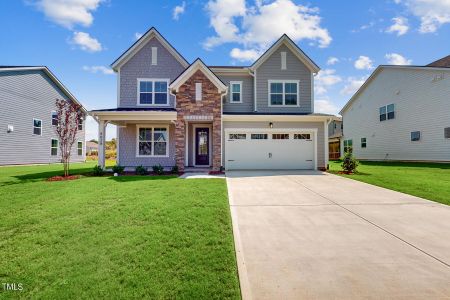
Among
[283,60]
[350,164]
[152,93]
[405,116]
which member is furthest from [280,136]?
[405,116]

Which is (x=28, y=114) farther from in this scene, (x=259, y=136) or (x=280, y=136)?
(x=280, y=136)

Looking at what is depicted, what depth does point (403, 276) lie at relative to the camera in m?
3.12

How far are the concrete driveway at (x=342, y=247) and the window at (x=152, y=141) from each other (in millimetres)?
9951

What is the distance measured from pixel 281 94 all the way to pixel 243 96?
8.91 feet

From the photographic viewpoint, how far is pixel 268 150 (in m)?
14.1

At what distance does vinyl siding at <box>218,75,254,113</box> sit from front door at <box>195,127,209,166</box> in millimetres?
2460

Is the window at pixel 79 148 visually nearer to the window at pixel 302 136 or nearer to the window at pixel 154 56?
the window at pixel 154 56

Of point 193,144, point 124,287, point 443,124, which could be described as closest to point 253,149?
point 193,144

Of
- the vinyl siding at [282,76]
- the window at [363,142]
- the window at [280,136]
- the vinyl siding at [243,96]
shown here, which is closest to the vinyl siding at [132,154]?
the vinyl siding at [243,96]

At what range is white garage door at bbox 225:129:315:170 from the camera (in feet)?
46.0

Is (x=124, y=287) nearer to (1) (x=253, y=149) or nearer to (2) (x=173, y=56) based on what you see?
(1) (x=253, y=149)

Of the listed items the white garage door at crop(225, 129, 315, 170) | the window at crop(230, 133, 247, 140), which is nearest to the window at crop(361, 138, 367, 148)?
the white garage door at crop(225, 129, 315, 170)

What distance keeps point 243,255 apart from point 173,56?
51.0 ft

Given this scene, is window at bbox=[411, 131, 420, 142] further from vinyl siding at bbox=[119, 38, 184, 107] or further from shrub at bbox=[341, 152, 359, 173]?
→ vinyl siding at bbox=[119, 38, 184, 107]
